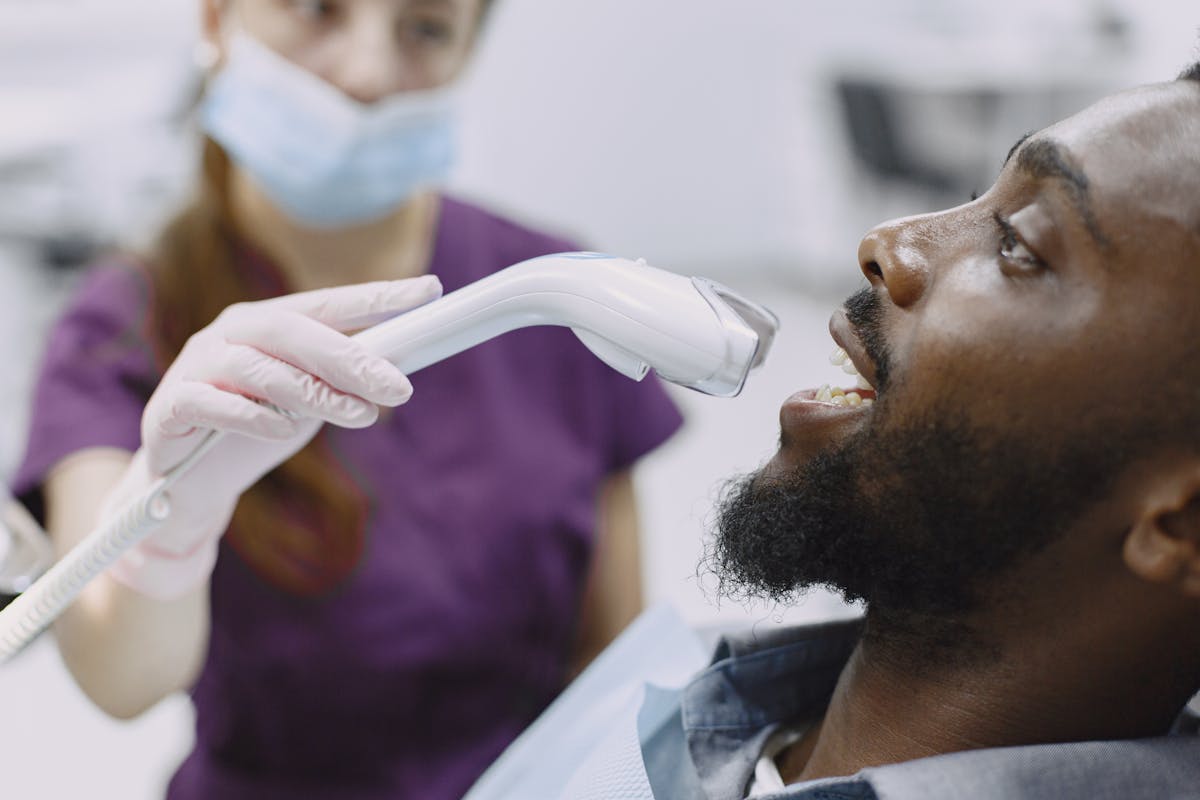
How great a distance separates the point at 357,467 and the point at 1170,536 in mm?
824

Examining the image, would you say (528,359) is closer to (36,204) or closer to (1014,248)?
(1014,248)

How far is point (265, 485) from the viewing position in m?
1.26

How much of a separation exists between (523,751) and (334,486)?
353mm

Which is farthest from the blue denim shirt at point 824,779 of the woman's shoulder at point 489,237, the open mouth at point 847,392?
the woman's shoulder at point 489,237

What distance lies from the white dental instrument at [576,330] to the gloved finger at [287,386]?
0.16 ft

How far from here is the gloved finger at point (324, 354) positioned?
85 centimetres

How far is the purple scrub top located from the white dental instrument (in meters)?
0.39

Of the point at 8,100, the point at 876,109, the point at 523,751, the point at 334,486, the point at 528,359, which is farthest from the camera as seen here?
the point at 876,109

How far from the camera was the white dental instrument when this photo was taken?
2.60ft

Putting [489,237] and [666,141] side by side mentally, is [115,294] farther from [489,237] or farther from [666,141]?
[666,141]

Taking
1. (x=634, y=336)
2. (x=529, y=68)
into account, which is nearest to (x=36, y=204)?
(x=529, y=68)

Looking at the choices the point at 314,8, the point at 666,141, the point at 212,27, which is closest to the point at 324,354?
the point at 314,8

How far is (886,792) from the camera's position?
79 cm

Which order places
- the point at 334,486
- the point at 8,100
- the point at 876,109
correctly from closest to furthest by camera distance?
the point at 334,486 → the point at 8,100 → the point at 876,109
